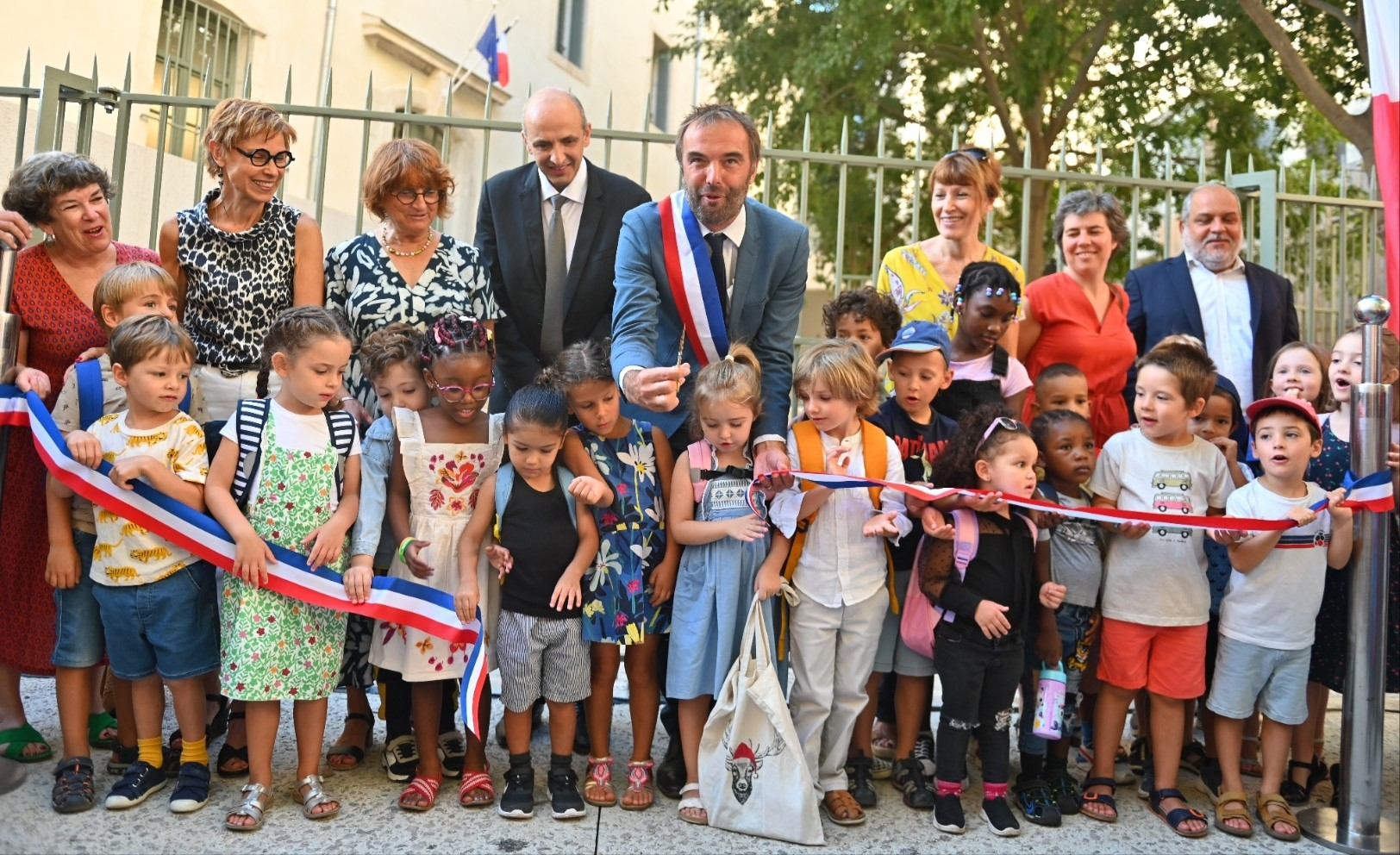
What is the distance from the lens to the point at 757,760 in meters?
3.54

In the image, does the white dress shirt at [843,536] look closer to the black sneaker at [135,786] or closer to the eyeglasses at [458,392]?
the eyeglasses at [458,392]

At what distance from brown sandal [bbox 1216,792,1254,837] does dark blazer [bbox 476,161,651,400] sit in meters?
2.71

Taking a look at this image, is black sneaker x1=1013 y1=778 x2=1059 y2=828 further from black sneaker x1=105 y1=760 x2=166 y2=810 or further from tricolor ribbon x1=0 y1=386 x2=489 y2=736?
black sneaker x1=105 y1=760 x2=166 y2=810

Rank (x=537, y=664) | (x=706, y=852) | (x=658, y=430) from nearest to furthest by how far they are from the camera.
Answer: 1. (x=706, y=852)
2. (x=537, y=664)
3. (x=658, y=430)

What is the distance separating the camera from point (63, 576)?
3643 millimetres

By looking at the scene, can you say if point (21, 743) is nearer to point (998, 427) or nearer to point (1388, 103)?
point (998, 427)

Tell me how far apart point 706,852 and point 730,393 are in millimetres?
1405

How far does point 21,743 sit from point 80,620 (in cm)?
Result: 61

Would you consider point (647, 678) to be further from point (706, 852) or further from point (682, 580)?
point (706, 852)

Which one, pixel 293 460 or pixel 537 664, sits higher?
pixel 293 460

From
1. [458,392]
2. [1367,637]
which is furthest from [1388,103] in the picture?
[458,392]

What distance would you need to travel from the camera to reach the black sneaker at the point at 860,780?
3.83 m

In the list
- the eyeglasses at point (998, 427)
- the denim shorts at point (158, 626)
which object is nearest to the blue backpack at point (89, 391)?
the denim shorts at point (158, 626)

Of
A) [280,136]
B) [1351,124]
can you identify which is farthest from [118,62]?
[1351,124]
